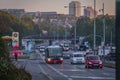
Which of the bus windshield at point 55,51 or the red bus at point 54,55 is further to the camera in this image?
the bus windshield at point 55,51

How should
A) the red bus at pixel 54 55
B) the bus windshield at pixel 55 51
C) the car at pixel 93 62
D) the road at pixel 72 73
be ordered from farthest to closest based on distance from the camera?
1. the bus windshield at pixel 55 51
2. the red bus at pixel 54 55
3. the car at pixel 93 62
4. the road at pixel 72 73

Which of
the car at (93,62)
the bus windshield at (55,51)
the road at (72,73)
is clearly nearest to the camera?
the road at (72,73)

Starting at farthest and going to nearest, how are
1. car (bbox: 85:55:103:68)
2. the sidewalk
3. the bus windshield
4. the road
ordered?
the bus windshield < car (bbox: 85:55:103:68) < the road < the sidewalk

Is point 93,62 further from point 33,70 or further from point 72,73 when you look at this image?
point 72,73

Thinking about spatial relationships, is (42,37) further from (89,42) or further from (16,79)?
(16,79)

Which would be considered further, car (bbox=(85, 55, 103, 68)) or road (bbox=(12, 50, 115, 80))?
car (bbox=(85, 55, 103, 68))

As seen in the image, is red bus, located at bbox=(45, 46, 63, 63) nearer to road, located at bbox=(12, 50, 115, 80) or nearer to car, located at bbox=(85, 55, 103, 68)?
car, located at bbox=(85, 55, 103, 68)

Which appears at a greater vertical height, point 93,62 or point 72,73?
point 93,62

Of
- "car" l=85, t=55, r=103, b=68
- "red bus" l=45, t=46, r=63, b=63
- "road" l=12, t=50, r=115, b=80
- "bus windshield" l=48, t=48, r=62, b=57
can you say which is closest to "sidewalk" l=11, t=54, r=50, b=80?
"road" l=12, t=50, r=115, b=80

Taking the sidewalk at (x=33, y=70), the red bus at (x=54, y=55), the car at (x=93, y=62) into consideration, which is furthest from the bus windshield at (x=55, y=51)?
the car at (x=93, y=62)

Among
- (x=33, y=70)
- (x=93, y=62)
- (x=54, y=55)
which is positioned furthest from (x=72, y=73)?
(x=54, y=55)

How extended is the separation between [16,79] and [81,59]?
186 ft

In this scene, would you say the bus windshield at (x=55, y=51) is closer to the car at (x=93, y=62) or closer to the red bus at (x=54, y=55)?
the red bus at (x=54, y=55)

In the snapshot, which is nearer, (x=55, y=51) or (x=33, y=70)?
(x=33, y=70)
